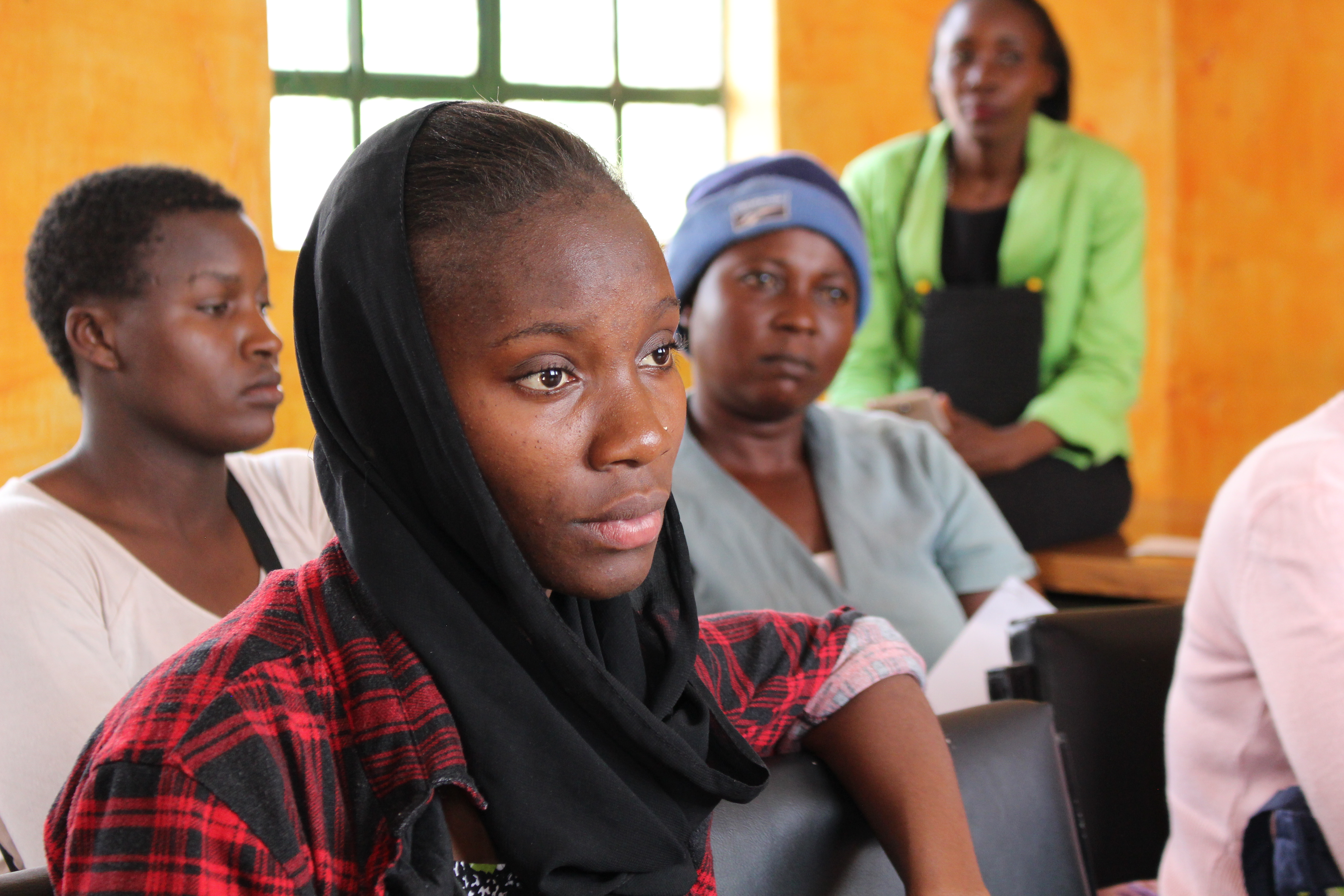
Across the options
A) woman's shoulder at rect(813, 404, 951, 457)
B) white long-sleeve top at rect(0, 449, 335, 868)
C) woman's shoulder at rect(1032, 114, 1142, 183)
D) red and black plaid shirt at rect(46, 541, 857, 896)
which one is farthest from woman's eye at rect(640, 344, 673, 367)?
woman's shoulder at rect(1032, 114, 1142, 183)

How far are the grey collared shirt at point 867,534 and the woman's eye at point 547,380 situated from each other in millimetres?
930

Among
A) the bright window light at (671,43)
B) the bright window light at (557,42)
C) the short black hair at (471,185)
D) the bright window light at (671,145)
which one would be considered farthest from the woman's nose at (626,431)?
the bright window light at (671,43)

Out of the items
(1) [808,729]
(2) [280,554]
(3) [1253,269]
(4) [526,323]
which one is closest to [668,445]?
(4) [526,323]

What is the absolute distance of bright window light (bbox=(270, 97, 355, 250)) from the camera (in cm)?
312

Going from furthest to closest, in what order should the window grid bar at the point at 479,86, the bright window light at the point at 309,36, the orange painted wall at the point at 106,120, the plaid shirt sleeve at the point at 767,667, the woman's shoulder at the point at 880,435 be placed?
1. the window grid bar at the point at 479,86
2. the bright window light at the point at 309,36
3. the orange painted wall at the point at 106,120
4. the woman's shoulder at the point at 880,435
5. the plaid shirt sleeve at the point at 767,667

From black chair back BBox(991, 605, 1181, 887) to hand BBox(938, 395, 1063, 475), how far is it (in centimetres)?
130

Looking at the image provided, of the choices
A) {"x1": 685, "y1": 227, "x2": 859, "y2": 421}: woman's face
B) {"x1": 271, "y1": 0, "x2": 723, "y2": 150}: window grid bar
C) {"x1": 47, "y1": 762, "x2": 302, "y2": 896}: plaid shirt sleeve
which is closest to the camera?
{"x1": 47, "y1": 762, "x2": 302, "y2": 896}: plaid shirt sleeve

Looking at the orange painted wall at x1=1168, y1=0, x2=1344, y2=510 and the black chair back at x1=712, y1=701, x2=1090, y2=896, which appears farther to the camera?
the orange painted wall at x1=1168, y1=0, x2=1344, y2=510

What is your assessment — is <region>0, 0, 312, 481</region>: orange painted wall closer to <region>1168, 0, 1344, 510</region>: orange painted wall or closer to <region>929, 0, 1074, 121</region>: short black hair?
<region>929, 0, 1074, 121</region>: short black hair

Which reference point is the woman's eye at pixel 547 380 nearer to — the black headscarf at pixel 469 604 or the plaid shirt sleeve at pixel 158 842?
the black headscarf at pixel 469 604

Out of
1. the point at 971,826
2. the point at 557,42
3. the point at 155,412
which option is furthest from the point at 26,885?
the point at 557,42

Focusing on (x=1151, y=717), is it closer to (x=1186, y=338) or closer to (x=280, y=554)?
(x=280, y=554)

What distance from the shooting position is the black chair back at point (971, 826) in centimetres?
93

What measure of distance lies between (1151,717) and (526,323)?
1.11 m
